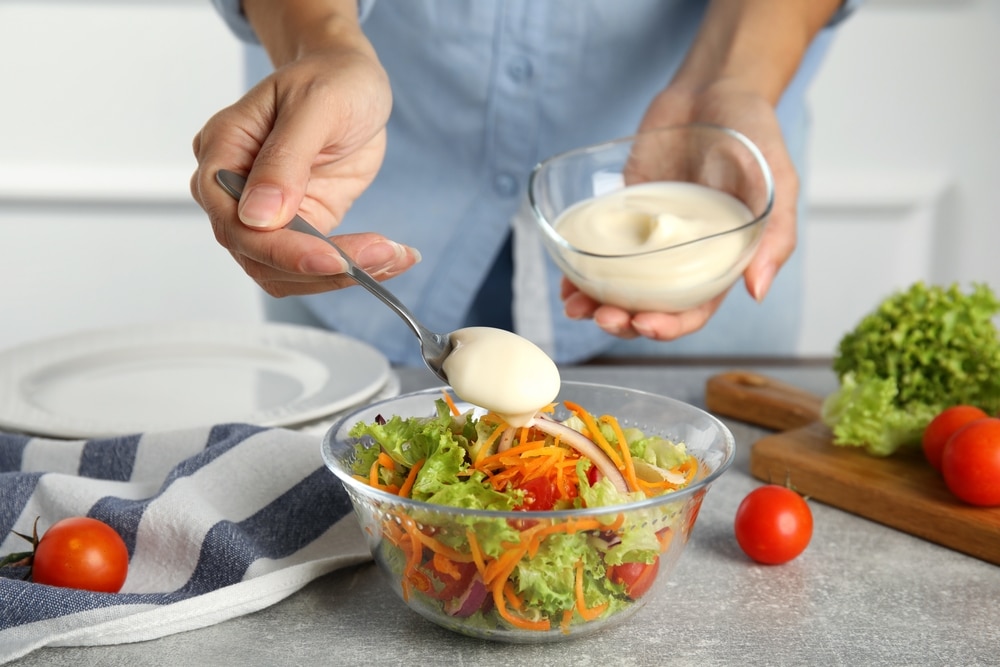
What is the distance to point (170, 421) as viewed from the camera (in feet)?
6.25

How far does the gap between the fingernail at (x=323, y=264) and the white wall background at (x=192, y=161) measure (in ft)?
11.4

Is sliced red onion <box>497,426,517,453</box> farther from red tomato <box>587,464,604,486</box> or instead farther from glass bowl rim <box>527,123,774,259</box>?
glass bowl rim <box>527,123,774,259</box>

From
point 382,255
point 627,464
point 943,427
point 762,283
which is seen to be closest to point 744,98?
point 762,283

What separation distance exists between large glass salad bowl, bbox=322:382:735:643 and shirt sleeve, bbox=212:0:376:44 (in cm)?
104

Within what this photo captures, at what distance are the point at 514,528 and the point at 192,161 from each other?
3.90 metres

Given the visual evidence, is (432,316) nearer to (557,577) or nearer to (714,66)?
(714,66)

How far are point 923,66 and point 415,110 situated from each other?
3.06 metres

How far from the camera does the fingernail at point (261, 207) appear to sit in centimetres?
138

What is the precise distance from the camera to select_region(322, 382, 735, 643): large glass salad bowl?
1.16 m

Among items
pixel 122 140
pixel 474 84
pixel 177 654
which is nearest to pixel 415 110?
pixel 474 84

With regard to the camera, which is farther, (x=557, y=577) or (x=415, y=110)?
(x=415, y=110)

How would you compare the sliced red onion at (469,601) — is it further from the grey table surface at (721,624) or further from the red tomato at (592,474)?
the red tomato at (592,474)

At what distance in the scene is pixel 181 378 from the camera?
7.20ft

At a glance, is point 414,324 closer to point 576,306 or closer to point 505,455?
point 505,455
